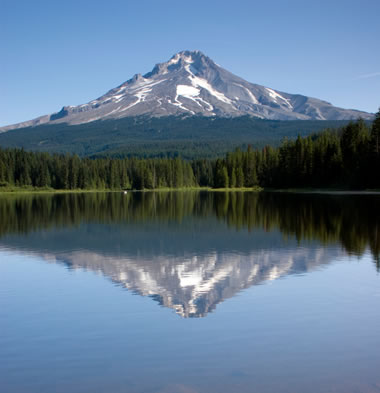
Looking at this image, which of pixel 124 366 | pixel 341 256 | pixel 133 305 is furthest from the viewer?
pixel 341 256

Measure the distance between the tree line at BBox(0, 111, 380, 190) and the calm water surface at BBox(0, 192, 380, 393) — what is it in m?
62.5

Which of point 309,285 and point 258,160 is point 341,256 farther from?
point 258,160

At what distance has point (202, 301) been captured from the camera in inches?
573

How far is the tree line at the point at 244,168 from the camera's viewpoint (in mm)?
86000

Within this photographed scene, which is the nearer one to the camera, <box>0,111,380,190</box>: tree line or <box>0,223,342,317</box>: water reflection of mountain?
<box>0,223,342,317</box>: water reflection of mountain

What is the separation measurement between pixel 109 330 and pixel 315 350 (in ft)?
17.4

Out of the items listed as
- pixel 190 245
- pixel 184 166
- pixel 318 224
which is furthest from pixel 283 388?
pixel 184 166

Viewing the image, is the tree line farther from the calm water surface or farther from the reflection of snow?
the calm water surface

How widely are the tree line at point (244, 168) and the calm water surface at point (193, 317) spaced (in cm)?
6248

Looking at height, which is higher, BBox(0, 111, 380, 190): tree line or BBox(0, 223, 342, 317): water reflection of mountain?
BBox(0, 111, 380, 190): tree line

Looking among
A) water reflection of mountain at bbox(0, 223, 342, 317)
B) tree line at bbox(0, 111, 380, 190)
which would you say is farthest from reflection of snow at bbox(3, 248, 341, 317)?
tree line at bbox(0, 111, 380, 190)

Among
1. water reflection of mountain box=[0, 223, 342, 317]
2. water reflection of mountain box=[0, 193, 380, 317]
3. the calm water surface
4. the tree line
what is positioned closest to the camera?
the calm water surface

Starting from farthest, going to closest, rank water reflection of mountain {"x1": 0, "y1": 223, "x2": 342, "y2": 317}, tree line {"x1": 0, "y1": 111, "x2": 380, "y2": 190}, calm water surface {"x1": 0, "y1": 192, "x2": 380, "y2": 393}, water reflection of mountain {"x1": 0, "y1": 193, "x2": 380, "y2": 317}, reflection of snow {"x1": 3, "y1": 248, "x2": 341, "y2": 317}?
1. tree line {"x1": 0, "y1": 111, "x2": 380, "y2": 190}
2. water reflection of mountain {"x1": 0, "y1": 193, "x2": 380, "y2": 317}
3. water reflection of mountain {"x1": 0, "y1": 223, "x2": 342, "y2": 317}
4. reflection of snow {"x1": 3, "y1": 248, "x2": 341, "y2": 317}
5. calm water surface {"x1": 0, "y1": 192, "x2": 380, "y2": 393}

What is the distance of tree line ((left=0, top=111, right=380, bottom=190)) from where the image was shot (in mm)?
86000
